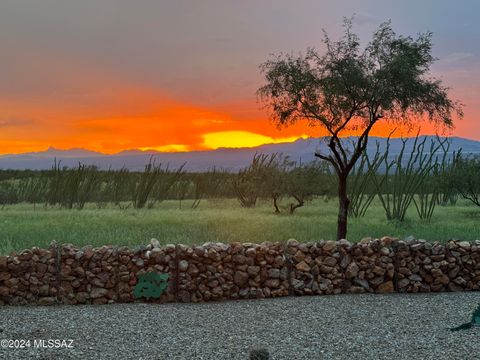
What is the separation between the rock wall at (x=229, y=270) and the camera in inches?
367

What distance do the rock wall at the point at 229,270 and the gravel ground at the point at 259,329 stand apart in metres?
0.32

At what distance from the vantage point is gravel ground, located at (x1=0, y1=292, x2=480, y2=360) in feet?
21.5

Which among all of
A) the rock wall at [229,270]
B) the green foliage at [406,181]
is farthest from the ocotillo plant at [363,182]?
the rock wall at [229,270]

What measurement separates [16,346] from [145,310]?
225cm

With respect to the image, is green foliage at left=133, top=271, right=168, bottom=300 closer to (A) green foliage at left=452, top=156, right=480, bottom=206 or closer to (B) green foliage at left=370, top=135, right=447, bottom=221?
(B) green foliage at left=370, top=135, right=447, bottom=221

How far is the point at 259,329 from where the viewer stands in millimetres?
7500

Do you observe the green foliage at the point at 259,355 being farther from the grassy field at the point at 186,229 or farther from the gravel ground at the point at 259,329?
the grassy field at the point at 186,229

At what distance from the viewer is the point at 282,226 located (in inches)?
659

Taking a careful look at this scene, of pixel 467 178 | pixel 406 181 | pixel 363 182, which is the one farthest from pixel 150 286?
pixel 467 178

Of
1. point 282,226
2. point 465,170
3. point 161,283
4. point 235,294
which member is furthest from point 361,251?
point 465,170

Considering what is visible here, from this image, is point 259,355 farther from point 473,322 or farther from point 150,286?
point 150,286


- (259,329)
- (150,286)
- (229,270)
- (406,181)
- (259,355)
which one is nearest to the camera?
(259,355)

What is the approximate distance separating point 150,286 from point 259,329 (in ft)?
8.35

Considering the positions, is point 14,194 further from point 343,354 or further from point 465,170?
point 343,354
